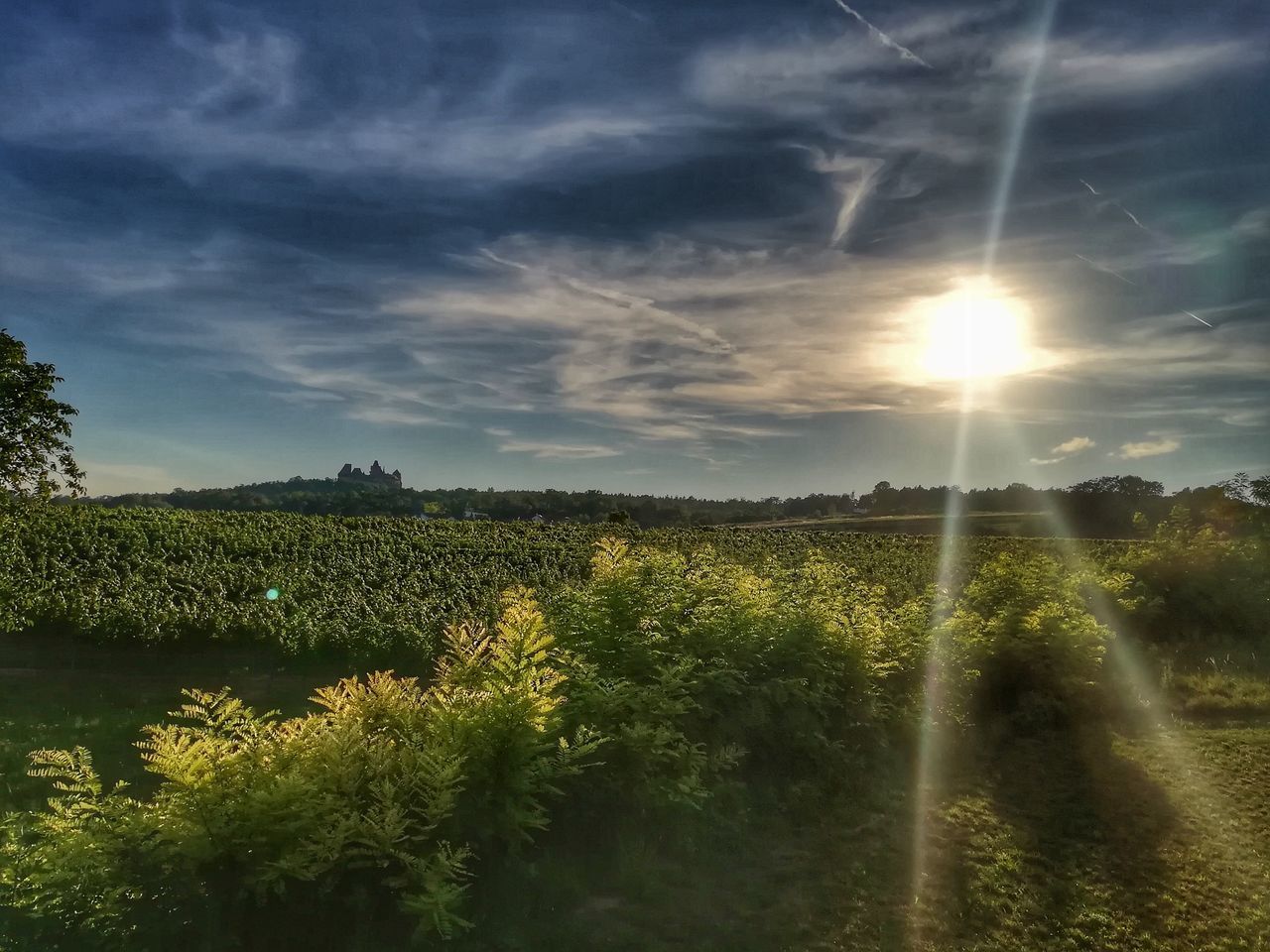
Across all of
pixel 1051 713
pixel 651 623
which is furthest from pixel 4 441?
pixel 1051 713

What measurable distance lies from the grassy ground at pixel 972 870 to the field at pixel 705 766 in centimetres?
3

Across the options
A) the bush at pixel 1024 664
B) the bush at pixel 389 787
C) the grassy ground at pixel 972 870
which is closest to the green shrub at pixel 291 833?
the bush at pixel 389 787

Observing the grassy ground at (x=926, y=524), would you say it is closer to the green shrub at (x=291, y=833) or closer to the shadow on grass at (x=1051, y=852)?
the shadow on grass at (x=1051, y=852)

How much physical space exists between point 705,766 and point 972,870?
7.80 feet

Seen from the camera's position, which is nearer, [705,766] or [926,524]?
[705,766]

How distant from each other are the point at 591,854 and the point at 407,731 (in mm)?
1749

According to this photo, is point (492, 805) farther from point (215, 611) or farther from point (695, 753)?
point (215, 611)

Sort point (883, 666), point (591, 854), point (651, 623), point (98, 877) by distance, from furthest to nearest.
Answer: point (883, 666) < point (651, 623) < point (591, 854) < point (98, 877)

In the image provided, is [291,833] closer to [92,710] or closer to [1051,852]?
[1051,852]

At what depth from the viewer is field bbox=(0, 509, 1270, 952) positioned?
5.07 m

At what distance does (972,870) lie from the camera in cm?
677

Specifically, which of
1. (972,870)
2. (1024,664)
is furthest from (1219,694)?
(972,870)

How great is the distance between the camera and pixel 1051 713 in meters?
11.8

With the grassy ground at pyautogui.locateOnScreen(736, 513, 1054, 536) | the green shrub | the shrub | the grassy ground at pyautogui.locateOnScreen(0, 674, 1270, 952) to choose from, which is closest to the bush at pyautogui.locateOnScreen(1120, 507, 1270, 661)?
the grassy ground at pyautogui.locateOnScreen(0, 674, 1270, 952)
